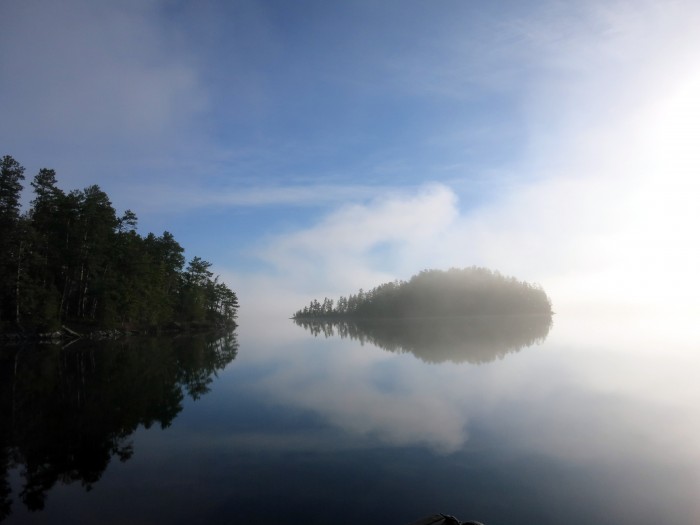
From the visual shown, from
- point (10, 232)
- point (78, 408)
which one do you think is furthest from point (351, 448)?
point (10, 232)

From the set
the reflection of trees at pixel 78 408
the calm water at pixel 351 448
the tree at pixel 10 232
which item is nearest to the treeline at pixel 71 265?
the tree at pixel 10 232

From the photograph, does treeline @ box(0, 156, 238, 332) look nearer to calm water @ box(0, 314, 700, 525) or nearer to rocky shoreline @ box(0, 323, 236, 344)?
rocky shoreline @ box(0, 323, 236, 344)

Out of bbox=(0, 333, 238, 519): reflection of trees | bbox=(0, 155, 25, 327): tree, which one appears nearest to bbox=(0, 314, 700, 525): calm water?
bbox=(0, 333, 238, 519): reflection of trees

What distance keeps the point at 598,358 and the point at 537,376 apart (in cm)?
1197

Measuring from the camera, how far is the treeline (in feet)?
152

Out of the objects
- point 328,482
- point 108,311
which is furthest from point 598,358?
point 108,311

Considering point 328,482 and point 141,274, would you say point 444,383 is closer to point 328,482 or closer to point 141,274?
point 328,482

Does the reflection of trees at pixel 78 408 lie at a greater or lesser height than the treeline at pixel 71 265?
lesser

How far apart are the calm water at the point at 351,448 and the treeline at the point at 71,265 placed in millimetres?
26761

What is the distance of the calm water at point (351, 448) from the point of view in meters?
8.98

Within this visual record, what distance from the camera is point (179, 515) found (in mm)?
8547

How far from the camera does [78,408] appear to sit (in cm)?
1731

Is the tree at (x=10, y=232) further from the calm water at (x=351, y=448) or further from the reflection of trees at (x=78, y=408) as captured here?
the calm water at (x=351, y=448)

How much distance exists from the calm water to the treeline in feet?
87.8
